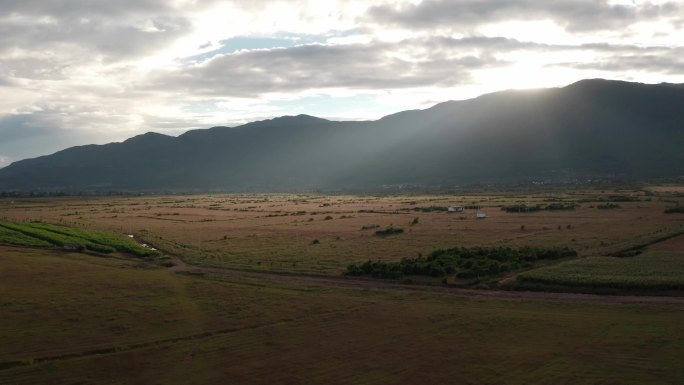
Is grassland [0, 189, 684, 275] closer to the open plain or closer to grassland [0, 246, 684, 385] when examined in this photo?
the open plain

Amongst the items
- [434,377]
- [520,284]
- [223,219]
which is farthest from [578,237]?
[223,219]

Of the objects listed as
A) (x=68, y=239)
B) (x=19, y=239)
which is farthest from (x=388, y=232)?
(x=19, y=239)

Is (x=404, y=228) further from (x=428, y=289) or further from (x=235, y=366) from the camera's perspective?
(x=235, y=366)

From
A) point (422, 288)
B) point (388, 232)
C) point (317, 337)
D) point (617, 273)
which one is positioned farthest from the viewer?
point (388, 232)

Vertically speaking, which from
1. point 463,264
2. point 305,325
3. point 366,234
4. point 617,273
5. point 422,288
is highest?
point 366,234

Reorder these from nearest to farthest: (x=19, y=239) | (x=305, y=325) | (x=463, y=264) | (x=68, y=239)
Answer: (x=305, y=325) → (x=463, y=264) → (x=19, y=239) → (x=68, y=239)

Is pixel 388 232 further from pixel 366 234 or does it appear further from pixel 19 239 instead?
pixel 19 239
